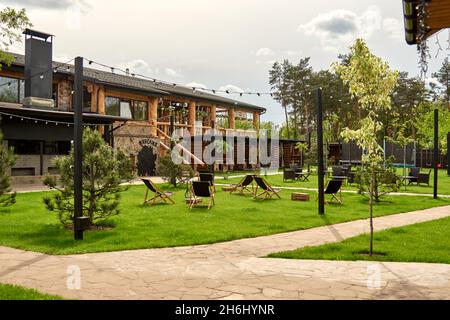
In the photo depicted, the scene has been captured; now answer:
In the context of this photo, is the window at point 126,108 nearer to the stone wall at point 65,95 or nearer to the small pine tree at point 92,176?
the stone wall at point 65,95

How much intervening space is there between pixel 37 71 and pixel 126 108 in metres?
6.85

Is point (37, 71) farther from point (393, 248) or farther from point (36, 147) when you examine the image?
point (393, 248)

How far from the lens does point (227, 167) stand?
32.1m

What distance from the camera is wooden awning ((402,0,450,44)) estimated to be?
461cm

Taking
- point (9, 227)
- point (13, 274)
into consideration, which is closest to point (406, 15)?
point (13, 274)

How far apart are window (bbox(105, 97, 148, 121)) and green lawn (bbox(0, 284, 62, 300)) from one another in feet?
72.6

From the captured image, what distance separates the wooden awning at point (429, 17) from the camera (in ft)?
15.1

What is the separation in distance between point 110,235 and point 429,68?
6166mm

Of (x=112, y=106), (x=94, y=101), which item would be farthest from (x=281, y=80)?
(x=94, y=101)

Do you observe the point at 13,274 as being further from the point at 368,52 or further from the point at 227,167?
the point at 227,167

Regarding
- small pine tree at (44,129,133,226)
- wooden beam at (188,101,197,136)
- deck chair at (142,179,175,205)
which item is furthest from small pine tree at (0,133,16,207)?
wooden beam at (188,101,197,136)

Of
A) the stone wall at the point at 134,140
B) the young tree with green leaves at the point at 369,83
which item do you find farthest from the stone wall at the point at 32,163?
the young tree with green leaves at the point at 369,83

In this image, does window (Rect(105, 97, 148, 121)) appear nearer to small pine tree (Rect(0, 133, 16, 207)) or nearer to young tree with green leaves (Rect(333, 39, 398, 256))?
small pine tree (Rect(0, 133, 16, 207))

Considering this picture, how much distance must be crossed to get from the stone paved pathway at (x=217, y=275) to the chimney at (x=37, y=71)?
15.7 meters
